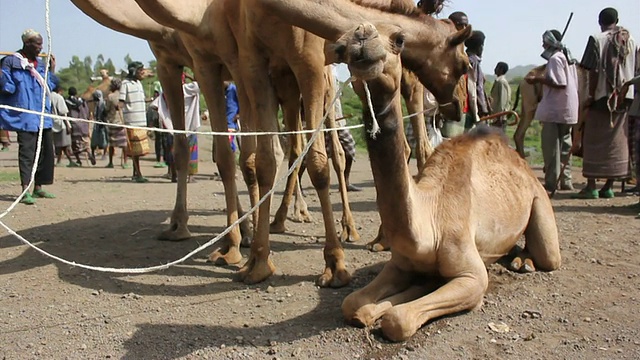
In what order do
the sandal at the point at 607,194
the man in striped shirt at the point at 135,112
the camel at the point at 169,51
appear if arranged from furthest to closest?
the man in striped shirt at the point at 135,112
the sandal at the point at 607,194
the camel at the point at 169,51

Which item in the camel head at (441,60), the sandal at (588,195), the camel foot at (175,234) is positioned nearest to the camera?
the camel head at (441,60)

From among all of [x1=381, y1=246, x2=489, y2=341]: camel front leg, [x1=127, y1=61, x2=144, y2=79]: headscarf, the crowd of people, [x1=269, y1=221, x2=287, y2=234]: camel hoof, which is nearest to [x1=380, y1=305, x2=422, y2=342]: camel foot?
[x1=381, y1=246, x2=489, y2=341]: camel front leg

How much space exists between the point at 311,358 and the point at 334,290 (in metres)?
1.11

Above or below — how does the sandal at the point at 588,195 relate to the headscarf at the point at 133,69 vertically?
below

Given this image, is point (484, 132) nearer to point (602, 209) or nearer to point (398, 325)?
point (398, 325)

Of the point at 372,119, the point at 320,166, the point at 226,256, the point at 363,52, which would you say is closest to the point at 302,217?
the point at 226,256

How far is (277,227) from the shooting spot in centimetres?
657

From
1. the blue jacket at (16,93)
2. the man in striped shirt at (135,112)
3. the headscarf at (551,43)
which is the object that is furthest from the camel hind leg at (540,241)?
the man in striped shirt at (135,112)

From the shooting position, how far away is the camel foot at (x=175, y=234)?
6.20 metres

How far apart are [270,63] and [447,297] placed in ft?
7.31

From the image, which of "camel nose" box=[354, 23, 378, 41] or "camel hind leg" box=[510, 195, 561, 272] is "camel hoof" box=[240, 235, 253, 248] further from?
"camel nose" box=[354, 23, 378, 41]

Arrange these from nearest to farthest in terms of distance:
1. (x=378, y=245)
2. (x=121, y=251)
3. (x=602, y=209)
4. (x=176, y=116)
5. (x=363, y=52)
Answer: (x=363, y=52), (x=378, y=245), (x=121, y=251), (x=176, y=116), (x=602, y=209)

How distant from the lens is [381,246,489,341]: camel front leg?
3.37m

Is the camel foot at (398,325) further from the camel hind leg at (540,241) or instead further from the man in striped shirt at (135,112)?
the man in striped shirt at (135,112)
